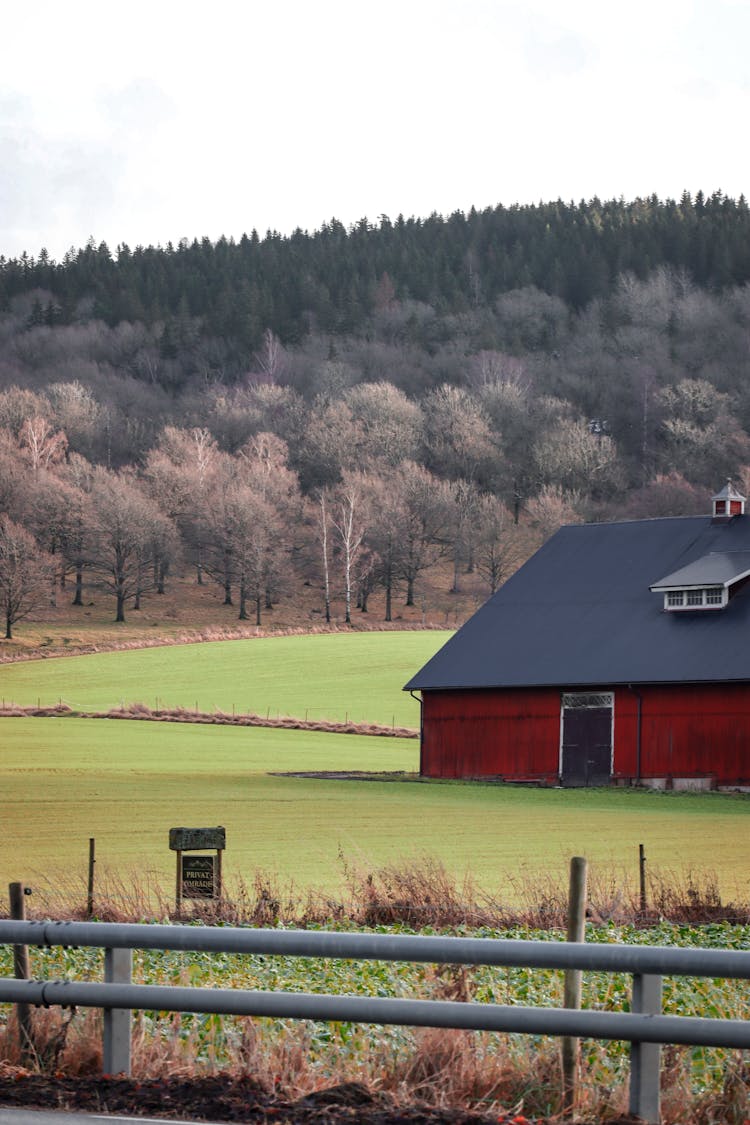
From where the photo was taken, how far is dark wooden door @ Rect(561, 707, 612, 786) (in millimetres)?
42000

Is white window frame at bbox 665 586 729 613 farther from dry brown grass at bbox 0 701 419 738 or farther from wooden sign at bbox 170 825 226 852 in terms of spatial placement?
wooden sign at bbox 170 825 226 852

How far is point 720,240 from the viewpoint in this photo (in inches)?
6038

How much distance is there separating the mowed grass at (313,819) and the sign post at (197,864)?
56.7 inches

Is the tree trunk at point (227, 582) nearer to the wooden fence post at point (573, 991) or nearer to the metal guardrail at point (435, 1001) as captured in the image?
the wooden fence post at point (573, 991)

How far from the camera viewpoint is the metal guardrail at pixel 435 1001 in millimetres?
6938

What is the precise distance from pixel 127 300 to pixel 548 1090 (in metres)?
153

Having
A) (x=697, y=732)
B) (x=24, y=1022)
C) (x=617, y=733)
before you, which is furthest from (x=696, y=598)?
(x=24, y=1022)

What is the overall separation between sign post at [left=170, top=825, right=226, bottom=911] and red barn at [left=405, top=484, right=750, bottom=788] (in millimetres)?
23677

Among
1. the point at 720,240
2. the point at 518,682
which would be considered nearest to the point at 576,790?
the point at 518,682

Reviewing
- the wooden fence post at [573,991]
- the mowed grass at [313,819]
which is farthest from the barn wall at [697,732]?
the wooden fence post at [573,991]

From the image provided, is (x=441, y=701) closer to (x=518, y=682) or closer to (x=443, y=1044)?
(x=518, y=682)

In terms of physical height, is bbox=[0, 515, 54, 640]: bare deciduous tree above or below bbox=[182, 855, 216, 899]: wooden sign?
above

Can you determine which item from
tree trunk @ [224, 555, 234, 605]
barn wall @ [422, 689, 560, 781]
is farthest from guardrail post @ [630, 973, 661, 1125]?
tree trunk @ [224, 555, 234, 605]

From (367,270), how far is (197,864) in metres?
146
